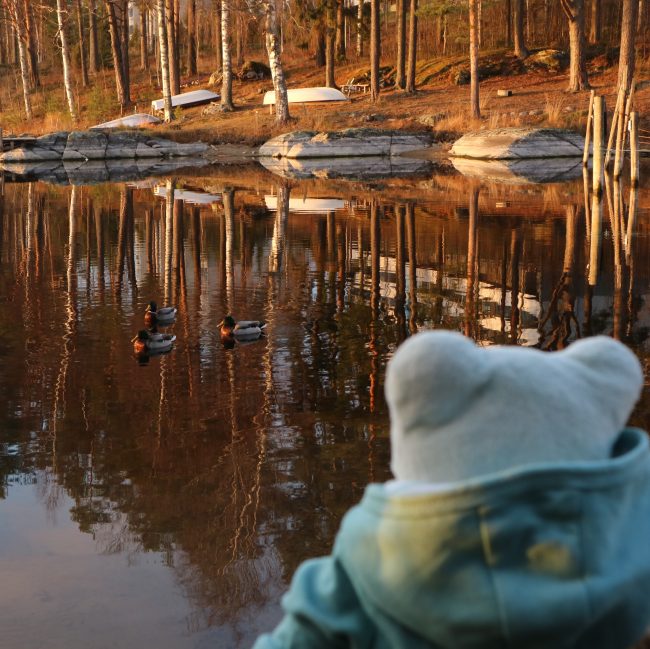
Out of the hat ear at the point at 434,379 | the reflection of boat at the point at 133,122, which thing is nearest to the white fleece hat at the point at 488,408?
the hat ear at the point at 434,379

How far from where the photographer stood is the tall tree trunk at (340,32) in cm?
5716

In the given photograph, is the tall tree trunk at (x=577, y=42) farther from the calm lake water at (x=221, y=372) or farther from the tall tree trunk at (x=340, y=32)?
the calm lake water at (x=221, y=372)

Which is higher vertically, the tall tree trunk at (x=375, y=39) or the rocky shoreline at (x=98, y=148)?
the tall tree trunk at (x=375, y=39)

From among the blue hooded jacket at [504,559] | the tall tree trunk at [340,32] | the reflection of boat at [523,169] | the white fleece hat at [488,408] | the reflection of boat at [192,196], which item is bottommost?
the reflection of boat at [523,169]

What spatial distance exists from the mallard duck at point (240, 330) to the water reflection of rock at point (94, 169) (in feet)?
80.5

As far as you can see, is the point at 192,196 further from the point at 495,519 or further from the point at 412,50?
the point at 412,50

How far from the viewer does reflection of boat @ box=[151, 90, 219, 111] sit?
2284 inches

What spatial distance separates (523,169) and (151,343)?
27.0 m

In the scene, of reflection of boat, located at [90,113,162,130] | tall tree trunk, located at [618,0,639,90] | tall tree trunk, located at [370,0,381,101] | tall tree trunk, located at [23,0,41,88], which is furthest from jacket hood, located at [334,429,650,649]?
tall tree trunk, located at [23,0,41,88]

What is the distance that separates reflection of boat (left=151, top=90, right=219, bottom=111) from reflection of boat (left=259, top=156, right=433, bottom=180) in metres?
13.9

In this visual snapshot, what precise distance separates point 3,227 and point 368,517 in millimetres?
20702

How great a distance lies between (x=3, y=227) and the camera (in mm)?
21250

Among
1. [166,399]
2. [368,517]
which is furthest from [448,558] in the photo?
[166,399]

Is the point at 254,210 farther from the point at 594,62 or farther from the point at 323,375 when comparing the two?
the point at 594,62
